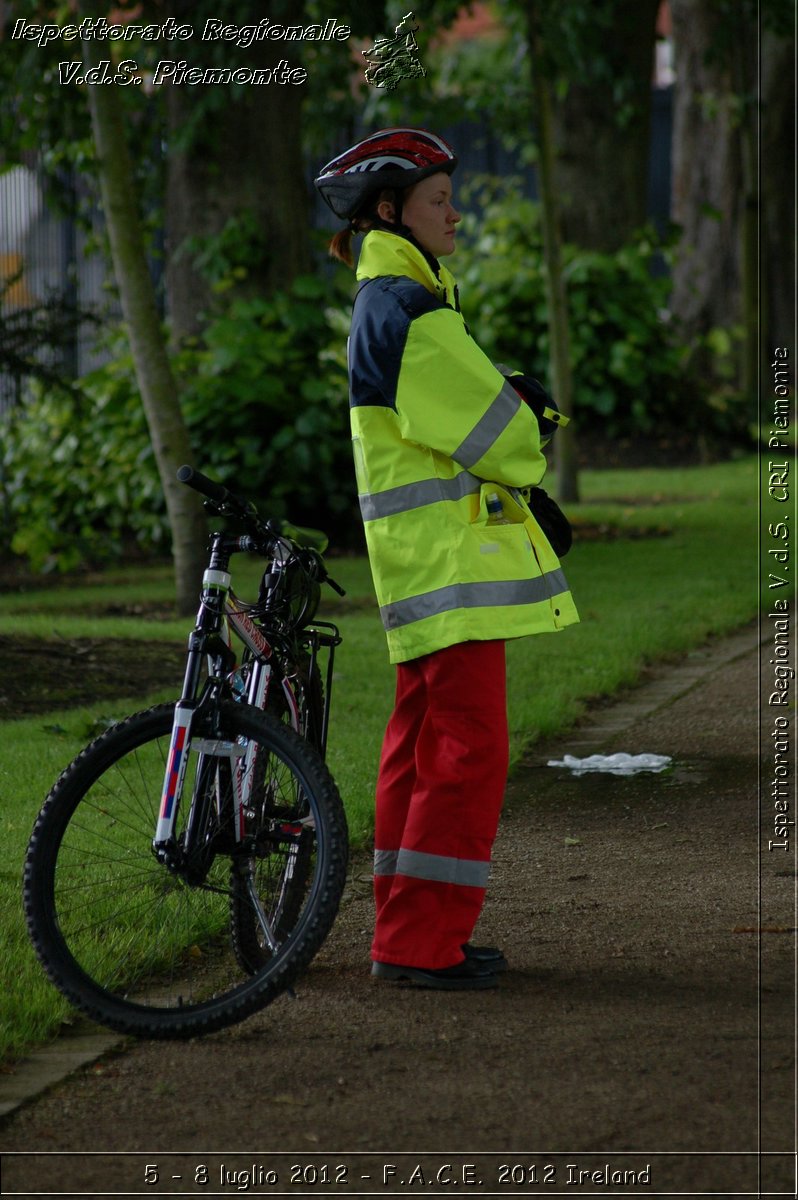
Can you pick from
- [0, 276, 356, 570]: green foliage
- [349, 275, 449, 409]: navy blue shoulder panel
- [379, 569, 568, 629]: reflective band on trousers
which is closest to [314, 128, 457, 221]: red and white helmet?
[349, 275, 449, 409]: navy blue shoulder panel

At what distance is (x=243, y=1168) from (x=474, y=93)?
48.2ft

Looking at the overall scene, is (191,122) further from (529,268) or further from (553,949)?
(553,949)

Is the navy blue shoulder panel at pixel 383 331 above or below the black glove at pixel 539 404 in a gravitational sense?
above

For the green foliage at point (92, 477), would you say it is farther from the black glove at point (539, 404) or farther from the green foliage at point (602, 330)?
the black glove at point (539, 404)

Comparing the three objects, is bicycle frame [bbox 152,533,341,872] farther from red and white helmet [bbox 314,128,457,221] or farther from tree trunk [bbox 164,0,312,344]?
tree trunk [bbox 164,0,312,344]

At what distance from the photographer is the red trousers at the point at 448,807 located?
149 inches

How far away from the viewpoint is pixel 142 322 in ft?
28.1

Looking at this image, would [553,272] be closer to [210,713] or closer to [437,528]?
[437,528]

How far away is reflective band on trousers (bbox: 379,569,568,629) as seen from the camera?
3.71 m

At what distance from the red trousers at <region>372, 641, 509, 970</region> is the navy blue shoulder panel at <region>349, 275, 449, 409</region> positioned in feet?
2.10

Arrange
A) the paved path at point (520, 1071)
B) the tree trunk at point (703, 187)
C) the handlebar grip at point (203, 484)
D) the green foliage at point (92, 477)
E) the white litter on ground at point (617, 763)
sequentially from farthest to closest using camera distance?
the tree trunk at point (703, 187), the green foliage at point (92, 477), the white litter on ground at point (617, 763), the handlebar grip at point (203, 484), the paved path at point (520, 1071)

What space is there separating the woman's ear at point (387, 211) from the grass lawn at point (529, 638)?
6.63 ft

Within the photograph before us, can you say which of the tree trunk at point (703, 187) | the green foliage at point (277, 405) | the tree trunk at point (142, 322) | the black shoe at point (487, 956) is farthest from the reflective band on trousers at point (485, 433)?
the tree trunk at point (703, 187)

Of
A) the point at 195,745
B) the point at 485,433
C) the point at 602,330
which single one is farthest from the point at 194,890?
the point at 602,330
